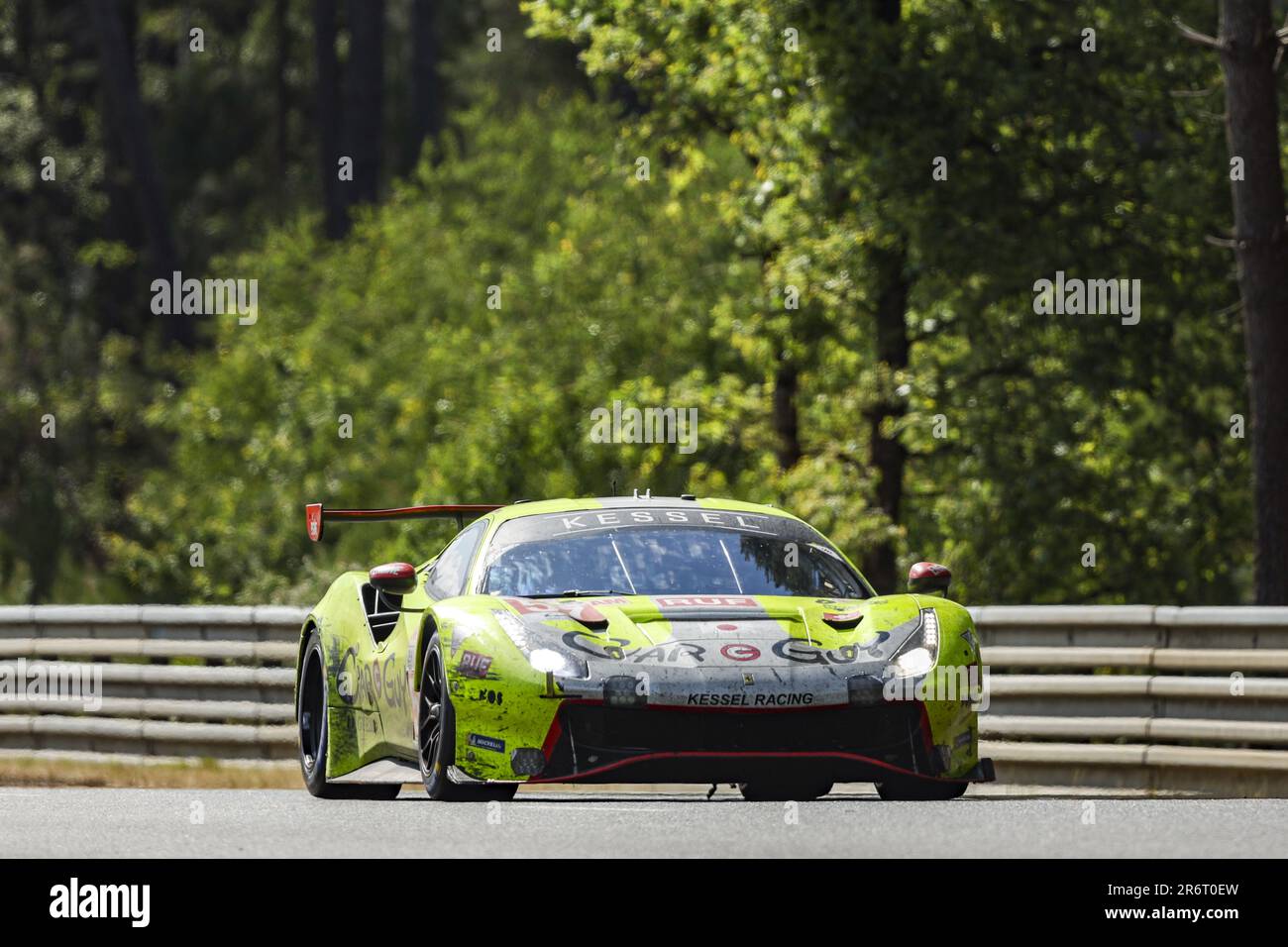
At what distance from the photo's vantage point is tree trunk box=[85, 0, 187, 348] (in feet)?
138

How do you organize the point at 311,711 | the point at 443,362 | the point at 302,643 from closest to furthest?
the point at 311,711 < the point at 302,643 < the point at 443,362

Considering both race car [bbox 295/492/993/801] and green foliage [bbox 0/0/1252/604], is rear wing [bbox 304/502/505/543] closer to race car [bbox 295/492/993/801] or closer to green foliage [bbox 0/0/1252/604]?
race car [bbox 295/492/993/801]

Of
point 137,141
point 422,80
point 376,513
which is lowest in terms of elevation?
point 376,513

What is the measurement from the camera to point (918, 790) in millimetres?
9938

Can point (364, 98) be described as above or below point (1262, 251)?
above

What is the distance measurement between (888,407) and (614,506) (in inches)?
547

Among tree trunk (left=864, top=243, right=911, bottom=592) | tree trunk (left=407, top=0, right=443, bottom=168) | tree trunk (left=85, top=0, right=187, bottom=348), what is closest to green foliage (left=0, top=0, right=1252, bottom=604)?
tree trunk (left=864, top=243, right=911, bottom=592)

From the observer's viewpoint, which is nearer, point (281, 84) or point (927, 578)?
point (927, 578)

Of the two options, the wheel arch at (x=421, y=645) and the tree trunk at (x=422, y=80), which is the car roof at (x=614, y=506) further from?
the tree trunk at (x=422, y=80)

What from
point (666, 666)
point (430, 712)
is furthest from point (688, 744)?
point (430, 712)

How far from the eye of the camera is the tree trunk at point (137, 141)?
42.0m

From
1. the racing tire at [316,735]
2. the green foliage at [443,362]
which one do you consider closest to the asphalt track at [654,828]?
the racing tire at [316,735]

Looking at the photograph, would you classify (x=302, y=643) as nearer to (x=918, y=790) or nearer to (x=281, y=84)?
(x=918, y=790)

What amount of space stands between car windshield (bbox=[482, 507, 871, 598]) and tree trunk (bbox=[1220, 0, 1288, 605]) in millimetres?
7313
